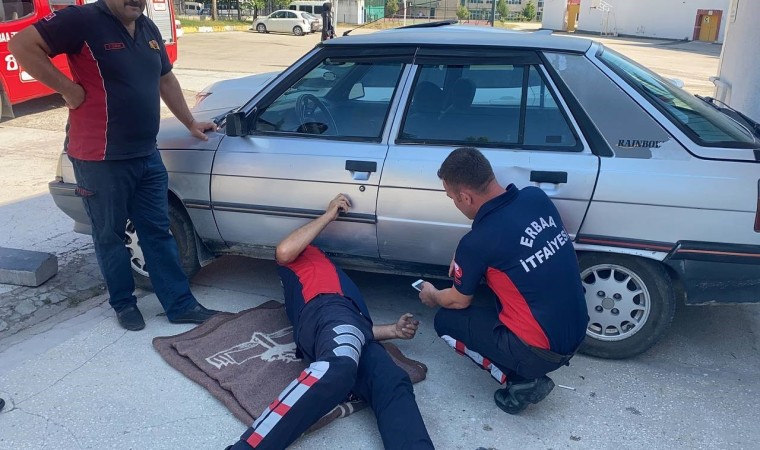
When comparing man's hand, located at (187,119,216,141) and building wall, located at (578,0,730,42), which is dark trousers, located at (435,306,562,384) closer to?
man's hand, located at (187,119,216,141)

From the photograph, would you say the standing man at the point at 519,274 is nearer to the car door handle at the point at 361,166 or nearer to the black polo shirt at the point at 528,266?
the black polo shirt at the point at 528,266

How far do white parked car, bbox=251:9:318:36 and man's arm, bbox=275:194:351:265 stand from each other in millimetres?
31571

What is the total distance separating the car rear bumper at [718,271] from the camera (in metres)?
3.05

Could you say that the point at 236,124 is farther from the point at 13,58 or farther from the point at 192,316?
the point at 13,58

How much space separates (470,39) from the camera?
355 centimetres

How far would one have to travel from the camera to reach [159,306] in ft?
13.1

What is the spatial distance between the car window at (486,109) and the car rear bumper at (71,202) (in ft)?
6.93

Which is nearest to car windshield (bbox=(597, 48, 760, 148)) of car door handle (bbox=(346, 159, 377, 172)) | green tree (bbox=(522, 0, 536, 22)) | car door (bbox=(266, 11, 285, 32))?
car door handle (bbox=(346, 159, 377, 172))

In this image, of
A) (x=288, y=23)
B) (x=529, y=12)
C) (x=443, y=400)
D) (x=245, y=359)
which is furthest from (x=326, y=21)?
(x=529, y=12)

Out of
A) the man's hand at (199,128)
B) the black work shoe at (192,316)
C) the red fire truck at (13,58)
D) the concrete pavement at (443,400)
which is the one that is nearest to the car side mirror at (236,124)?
the man's hand at (199,128)

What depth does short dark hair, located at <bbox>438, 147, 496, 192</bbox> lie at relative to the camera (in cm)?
275

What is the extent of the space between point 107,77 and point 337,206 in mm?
1352

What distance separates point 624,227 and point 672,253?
0.26 m

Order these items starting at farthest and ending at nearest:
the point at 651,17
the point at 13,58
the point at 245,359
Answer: the point at 651,17
the point at 13,58
the point at 245,359
